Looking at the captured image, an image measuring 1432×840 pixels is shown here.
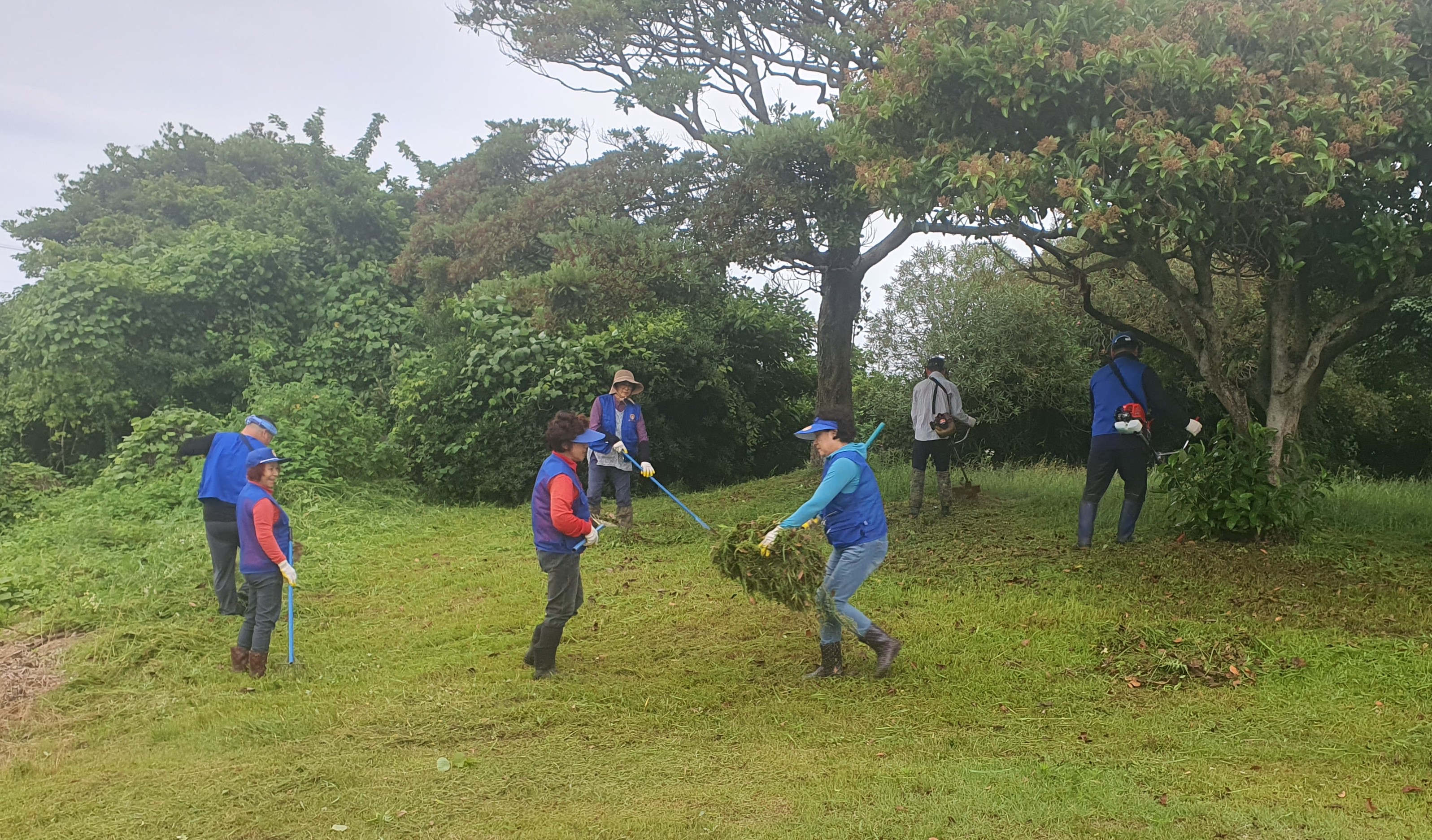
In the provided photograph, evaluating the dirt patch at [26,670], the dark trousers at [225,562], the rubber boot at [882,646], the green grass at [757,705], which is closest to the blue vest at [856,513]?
the rubber boot at [882,646]

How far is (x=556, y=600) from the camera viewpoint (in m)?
5.89

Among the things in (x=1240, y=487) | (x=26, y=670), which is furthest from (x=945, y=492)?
(x=26, y=670)

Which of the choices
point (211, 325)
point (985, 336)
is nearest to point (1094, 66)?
point (985, 336)

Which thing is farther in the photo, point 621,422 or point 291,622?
point 621,422

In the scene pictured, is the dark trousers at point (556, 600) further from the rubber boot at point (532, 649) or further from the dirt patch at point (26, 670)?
the dirt patch at point (26, 670)

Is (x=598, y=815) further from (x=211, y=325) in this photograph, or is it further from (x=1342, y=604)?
(x=211, y=325)

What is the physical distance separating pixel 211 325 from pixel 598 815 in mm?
16421

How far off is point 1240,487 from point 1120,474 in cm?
92

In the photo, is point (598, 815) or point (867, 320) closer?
point (598, 815)

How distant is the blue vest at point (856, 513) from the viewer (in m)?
5.56

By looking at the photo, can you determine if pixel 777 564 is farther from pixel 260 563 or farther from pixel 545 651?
pixel 260 563

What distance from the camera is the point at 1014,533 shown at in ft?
31.1

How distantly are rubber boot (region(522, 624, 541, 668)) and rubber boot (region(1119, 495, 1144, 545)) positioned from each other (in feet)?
17.0

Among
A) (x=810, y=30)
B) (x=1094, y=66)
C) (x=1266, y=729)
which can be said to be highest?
(x=810, y=30)
